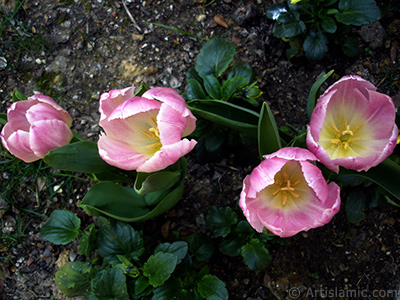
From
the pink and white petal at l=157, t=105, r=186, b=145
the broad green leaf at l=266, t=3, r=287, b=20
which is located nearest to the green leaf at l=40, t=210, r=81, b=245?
the pink and white petal at l=157, t=105, r=186, b=145

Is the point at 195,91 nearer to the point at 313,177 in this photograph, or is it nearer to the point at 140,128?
the point at 140,128

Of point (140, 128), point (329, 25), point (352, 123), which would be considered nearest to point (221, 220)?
point (140, 128)

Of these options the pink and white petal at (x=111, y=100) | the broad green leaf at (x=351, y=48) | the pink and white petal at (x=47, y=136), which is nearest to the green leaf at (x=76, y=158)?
the pink and white petal at (x=47, y=136)

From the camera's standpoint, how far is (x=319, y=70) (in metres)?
2.11

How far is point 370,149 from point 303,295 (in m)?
0.84

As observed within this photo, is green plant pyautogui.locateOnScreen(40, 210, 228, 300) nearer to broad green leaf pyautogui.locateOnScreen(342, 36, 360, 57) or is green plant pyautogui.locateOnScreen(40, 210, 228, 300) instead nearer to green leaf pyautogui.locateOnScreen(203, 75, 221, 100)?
green leaf pyautogui.locateOnScreen(203, 75, 221, 100)

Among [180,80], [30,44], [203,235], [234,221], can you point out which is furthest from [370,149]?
[30,44]

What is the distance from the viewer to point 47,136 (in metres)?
1.29

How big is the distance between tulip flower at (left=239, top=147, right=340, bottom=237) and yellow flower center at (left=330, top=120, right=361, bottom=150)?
207 mm

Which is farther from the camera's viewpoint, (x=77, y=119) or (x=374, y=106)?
(x=77, y=119)

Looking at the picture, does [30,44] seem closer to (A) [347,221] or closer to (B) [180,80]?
(B) [180,80]

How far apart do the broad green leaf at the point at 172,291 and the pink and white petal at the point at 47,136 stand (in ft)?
2.31

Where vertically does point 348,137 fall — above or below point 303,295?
above

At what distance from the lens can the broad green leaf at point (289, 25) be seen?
6.08 feet
